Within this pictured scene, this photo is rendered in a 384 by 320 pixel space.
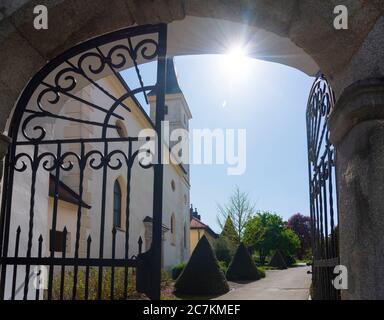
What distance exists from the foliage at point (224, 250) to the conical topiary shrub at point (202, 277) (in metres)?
12.3

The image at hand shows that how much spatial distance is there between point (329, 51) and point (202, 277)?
14.2 m

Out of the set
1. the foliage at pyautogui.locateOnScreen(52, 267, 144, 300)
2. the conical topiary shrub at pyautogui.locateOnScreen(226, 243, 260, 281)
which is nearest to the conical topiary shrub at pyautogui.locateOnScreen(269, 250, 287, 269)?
the conical topiary shrub at pyautogui.locateOnScreen(226, 243, 260, 281)

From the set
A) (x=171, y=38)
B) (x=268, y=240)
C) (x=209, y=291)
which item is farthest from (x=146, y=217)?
(x=268, y=240)

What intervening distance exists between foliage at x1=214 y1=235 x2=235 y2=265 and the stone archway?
26679 mm

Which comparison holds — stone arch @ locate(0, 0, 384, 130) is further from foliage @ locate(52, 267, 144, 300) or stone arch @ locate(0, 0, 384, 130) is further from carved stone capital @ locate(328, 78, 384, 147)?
foliage @ locate(52, 267, 144, 300)

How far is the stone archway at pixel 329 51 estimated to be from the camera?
2322 mm

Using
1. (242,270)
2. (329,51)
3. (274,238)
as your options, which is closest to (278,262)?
(274,238)

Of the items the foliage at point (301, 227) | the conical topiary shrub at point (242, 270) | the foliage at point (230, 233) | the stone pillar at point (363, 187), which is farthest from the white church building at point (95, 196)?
the foliage at point (301, 227)

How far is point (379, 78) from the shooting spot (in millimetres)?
2352

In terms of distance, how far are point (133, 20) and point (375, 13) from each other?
1.77 metres

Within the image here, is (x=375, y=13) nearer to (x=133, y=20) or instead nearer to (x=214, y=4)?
(x=214, y=4)

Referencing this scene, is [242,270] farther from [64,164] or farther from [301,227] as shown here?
[301,227]

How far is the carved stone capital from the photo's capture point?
→ 235 centimetres

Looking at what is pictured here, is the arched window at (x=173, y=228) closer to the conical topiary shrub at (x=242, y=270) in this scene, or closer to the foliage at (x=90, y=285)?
the conical topiary shrub at (x=242, y=270)
